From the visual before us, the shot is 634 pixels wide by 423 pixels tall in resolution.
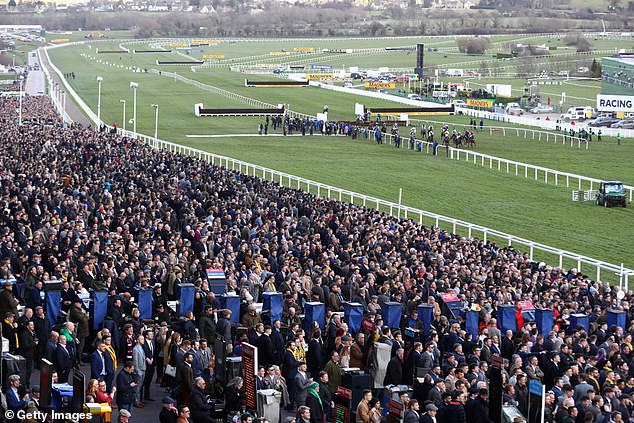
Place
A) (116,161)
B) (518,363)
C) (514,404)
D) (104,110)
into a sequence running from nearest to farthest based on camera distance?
1. (514,404)
2. (518,363)
3. (116,161)
4. (104,110)

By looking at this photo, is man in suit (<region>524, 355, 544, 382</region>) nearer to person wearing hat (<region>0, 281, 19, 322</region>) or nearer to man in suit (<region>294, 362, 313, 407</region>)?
man in suit (<region>294, 362, 313, 407</region>)

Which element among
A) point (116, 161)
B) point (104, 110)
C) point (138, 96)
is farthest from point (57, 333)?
point (138, 96)

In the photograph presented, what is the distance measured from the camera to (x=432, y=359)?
14.9 m

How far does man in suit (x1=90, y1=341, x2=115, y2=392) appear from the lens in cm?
1441

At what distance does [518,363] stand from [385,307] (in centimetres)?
311

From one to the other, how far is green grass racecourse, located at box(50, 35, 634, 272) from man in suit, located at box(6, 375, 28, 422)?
58.6 ft

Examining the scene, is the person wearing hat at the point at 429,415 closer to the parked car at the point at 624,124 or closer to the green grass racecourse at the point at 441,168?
the green grass racecourse at the point at 441,168

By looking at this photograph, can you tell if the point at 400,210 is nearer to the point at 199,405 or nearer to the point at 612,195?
the point at 612,195

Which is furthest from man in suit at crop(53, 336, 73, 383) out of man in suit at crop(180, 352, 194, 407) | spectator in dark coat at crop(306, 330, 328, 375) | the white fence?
the white fence

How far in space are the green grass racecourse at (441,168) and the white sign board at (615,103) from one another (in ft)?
25.0

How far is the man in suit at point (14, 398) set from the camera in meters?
12.5

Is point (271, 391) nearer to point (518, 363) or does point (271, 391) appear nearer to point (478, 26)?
point (518, 363)

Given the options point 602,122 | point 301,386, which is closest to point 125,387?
point 301,386

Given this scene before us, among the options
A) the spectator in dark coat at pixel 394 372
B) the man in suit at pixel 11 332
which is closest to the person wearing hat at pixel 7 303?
the man in suit at pixel 11 332
